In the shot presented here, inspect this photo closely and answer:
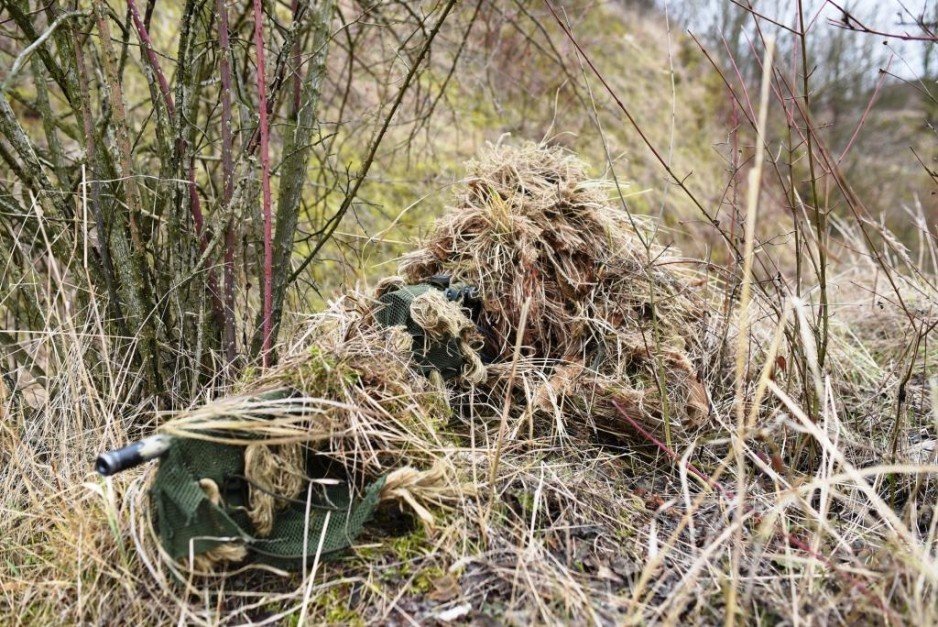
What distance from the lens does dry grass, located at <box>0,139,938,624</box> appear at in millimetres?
1484

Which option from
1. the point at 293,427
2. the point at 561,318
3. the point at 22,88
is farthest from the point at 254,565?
the point at 22,88

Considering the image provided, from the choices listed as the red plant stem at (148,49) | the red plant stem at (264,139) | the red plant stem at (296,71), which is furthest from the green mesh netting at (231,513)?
the red plant stem at (296,71)

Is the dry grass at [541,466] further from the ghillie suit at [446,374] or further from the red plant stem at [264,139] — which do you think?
the red plant stem at [264,139]

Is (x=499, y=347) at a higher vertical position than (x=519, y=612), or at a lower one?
higher

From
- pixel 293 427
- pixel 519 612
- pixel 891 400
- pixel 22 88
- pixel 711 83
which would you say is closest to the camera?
pixel 519 612

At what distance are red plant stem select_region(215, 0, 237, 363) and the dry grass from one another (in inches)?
10.8

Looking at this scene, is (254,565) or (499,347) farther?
(499,347)

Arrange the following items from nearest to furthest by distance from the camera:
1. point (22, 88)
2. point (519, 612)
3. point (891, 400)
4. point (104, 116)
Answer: point (519, 612) → point (104, 116) → point (891, 400) → point (22, 88)

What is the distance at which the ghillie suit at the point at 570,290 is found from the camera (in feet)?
7.18

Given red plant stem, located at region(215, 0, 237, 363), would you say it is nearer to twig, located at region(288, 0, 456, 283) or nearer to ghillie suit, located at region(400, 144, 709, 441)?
twig, located at region(288, 0, 456, 283)

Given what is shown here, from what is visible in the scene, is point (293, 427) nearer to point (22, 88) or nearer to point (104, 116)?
point (104, 116)

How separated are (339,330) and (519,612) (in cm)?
100

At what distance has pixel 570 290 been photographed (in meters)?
2.35

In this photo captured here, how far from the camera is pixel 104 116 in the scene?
237cm
